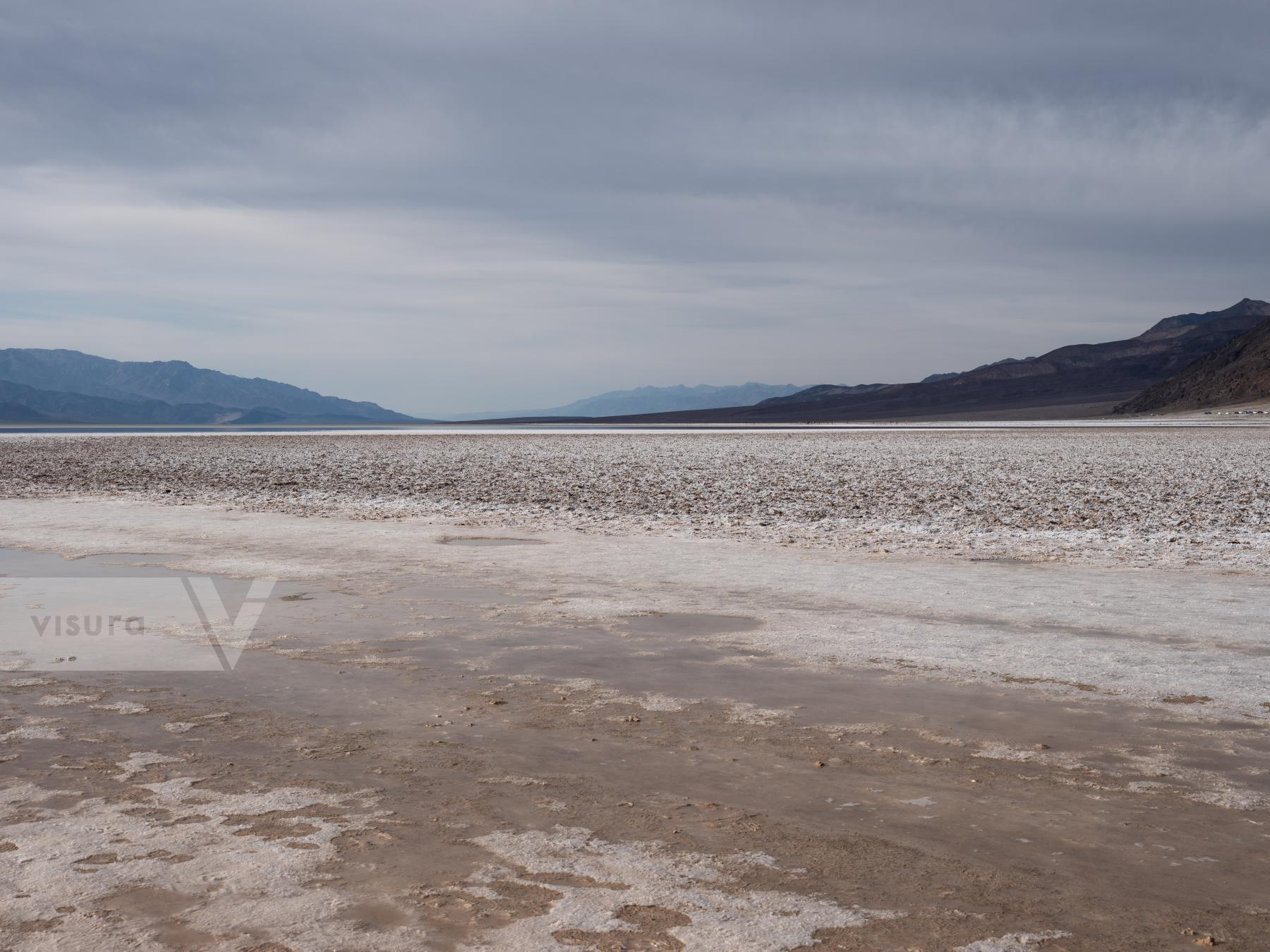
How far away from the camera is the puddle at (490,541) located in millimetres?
12609

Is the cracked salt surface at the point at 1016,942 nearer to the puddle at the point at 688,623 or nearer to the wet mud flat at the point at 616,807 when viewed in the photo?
the wet mud flat at the point at 616,807

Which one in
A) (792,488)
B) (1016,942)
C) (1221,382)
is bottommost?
(1016,942)

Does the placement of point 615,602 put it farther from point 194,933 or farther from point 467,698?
point 194,933

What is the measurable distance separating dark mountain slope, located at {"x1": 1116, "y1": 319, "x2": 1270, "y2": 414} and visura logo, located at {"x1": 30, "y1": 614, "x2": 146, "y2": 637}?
429ft

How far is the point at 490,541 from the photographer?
511 inches

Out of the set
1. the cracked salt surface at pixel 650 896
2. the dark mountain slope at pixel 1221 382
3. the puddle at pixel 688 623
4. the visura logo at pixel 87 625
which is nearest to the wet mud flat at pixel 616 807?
the cracked salt surface at pixel 650 896

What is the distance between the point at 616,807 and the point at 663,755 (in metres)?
0.72

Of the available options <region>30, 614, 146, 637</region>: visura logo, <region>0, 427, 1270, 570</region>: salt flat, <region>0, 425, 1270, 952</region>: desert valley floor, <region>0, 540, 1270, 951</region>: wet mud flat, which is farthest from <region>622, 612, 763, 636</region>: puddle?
<region>0, 427, 1270, 570</region>: salt flat

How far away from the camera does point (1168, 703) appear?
5762 mm

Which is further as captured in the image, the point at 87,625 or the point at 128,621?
the point at 128,621

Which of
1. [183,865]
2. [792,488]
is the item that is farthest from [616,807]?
[792,488]

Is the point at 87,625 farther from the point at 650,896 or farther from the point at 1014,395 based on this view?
the point at 1014,395

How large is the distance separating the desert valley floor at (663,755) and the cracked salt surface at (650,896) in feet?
0.04

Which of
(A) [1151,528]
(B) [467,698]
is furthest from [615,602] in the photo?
(A) [1151,528]
